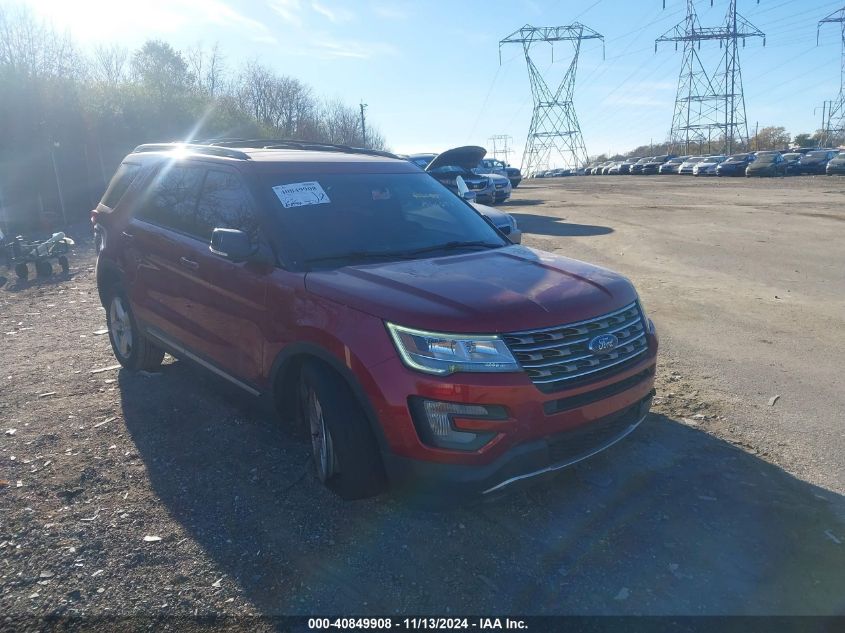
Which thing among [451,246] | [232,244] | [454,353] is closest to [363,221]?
[451,246]

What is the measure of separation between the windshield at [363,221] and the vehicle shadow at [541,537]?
1096 millimetres

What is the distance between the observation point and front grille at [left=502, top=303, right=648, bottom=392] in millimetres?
3227

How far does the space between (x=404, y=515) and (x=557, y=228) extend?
1392 cm

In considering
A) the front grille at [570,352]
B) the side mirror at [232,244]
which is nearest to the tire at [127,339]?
the side mirror at [232,244]

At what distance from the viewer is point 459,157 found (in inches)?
619

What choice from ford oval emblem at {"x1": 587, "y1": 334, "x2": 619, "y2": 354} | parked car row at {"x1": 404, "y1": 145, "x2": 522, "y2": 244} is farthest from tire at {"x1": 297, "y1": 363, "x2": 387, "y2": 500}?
parked car row at {"x1": 404, "y1": 145, "x2": 522, "y2": 244}

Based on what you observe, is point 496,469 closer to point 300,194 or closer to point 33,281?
point 300,194

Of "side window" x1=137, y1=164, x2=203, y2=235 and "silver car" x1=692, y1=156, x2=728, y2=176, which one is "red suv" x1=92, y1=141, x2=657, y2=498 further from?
"silver car" x1=692, y1=156, x2=728, y2=176

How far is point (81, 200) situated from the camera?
21.9 metres

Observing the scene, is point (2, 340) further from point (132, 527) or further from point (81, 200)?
point (81, 200)

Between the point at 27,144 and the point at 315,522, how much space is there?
20.8m

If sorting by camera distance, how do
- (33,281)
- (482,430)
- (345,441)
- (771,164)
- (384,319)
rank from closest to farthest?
(482,430) < (384,319) < (345,441) < (33,281) < (771,164)

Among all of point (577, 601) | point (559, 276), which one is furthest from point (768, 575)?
point (559, 276)

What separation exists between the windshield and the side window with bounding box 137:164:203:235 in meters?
0.92
